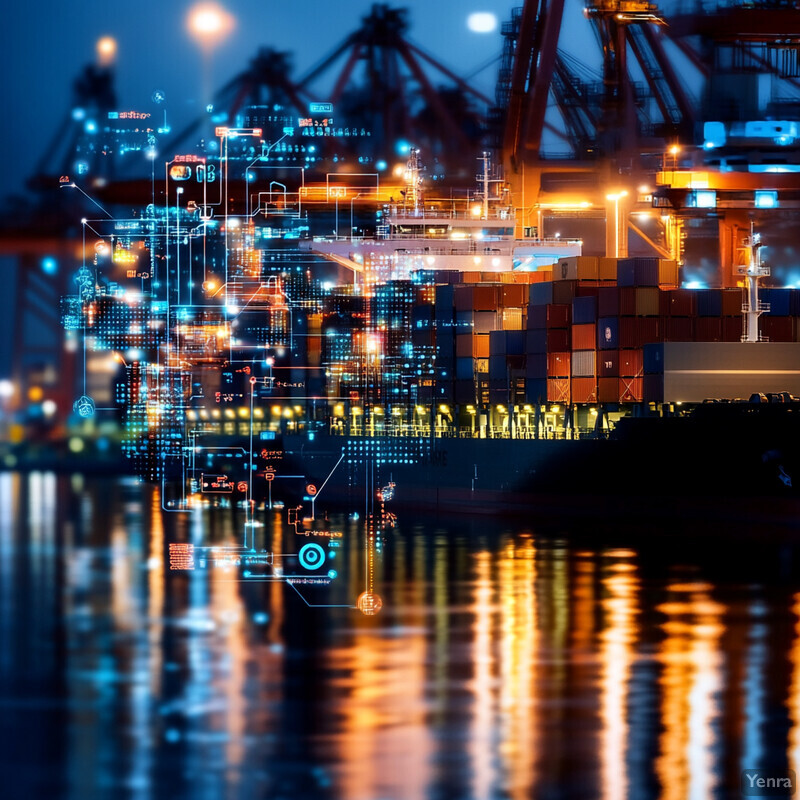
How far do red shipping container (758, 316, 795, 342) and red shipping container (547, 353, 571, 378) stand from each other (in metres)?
4.43

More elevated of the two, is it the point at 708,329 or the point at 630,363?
the point at 708,329

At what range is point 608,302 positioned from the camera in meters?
32.2

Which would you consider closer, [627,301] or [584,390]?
[627,301]

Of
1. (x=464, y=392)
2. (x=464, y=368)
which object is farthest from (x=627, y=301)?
(x=464, y=392)

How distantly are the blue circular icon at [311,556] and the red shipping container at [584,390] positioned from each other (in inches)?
312

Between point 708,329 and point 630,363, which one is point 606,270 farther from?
point 708,329

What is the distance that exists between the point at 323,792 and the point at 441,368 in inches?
1082

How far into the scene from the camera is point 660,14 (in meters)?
44.3

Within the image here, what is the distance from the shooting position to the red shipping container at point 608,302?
32.0 m

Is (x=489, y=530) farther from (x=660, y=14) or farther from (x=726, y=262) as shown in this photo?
(x=660, y=14)

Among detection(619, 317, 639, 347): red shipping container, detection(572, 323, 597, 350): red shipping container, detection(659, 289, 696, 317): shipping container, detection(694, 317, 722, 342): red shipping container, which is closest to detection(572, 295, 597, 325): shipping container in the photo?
detection(572, 323, 597, 350): red shipping container

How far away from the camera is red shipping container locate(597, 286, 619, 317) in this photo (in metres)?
32.0

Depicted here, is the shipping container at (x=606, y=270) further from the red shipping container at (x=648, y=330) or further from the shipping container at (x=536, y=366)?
the red shipping container at (x=648, y=330)

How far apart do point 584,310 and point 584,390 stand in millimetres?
1781
